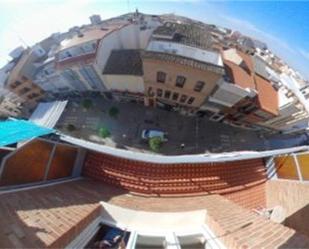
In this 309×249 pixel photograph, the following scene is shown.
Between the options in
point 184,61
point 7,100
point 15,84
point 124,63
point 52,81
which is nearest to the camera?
point 184,61

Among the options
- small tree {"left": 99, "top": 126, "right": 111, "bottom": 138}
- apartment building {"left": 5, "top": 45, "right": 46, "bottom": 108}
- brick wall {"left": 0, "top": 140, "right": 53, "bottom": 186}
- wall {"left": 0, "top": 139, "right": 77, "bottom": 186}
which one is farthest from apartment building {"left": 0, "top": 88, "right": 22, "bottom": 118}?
brick wall {"left": 0, "top": 140, "right": 53, "bottom": 186}

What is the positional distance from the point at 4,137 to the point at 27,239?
4574 millimetres

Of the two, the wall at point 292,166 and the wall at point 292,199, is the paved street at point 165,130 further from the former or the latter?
the wall at point 292,199

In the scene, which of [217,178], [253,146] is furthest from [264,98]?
[217,178]

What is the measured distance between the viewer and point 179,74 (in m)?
17.9

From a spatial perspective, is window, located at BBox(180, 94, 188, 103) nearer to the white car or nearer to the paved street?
the paved street

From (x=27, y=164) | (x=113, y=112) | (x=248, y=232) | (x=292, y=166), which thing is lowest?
(x=248, y=232)

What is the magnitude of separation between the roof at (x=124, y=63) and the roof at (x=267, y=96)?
29.4ft

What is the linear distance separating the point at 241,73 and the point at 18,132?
50.9 feet

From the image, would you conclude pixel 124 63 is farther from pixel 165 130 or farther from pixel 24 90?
pixel 24 90

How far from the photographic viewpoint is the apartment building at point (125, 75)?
20125 mm

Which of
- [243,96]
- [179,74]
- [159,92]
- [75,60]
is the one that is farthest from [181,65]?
[75,60]

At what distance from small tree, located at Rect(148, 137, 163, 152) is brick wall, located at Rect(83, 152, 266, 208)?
827 cm

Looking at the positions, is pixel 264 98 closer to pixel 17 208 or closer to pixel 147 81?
pixel 147 81
